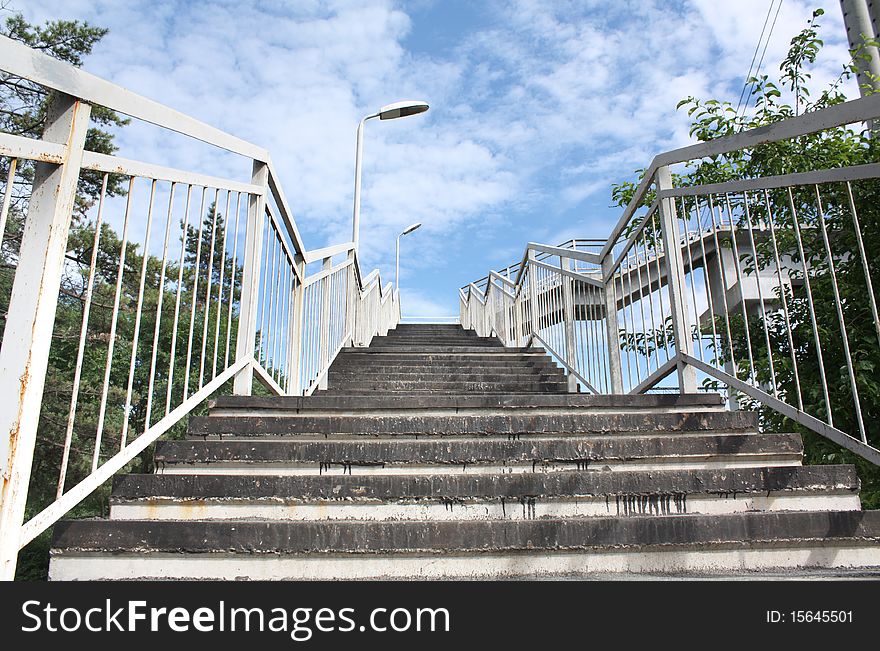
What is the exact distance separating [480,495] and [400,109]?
8.95 m

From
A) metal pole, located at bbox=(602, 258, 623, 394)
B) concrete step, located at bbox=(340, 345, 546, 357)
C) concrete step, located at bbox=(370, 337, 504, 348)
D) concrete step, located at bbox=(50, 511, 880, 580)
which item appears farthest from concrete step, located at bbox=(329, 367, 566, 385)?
concrete step, located at bbox=(370, 337, 504, 348)

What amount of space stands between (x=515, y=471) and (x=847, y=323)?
2228 millimetres

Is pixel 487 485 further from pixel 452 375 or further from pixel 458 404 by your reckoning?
pixel 452 375

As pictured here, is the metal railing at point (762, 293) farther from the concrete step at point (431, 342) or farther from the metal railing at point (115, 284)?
the concrete step at point (431, 342)

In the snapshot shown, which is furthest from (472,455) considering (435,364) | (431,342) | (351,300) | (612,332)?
(431,342)

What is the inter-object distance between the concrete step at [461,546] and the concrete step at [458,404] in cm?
104

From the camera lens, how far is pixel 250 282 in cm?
309

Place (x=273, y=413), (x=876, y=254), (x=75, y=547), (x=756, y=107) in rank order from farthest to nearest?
(x=756, y=107)
(x=876, y=254)
(x=273, y=413)
(x=75, y=547)

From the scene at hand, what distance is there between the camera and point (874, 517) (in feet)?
6.46

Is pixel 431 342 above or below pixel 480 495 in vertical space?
above

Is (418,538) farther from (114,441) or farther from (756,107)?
(114,441)

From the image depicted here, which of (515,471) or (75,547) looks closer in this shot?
(75,547)
